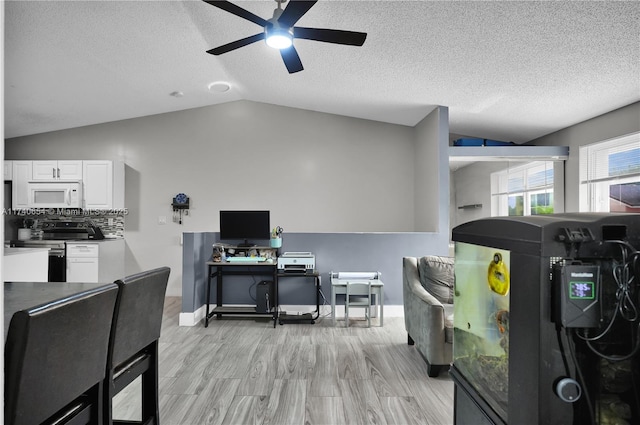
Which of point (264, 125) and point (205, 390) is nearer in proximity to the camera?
point (205, 390)

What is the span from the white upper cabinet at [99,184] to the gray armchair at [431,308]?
456 centimetres

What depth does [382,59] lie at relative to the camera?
3.72 meters

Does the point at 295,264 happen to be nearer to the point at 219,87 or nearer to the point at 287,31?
the point at 287,31

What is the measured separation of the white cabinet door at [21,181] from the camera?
5.58m

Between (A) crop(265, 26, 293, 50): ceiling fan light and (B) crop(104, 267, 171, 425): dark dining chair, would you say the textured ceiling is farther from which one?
(B) crop(104, 267, 171, 425): dark dining chair

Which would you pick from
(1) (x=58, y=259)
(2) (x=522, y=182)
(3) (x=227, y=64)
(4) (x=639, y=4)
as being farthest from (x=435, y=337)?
(1) (x=58, y=259)

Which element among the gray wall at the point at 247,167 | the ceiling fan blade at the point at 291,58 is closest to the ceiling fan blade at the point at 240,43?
the ceiling fan blade at the point at 291,58

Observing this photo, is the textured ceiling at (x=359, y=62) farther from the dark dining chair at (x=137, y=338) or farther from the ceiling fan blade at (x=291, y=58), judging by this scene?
the dark dining chair at (x=137, y=338)

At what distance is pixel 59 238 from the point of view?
565cm

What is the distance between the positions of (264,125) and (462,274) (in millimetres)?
5101

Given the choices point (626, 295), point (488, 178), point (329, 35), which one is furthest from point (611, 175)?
point (626, 295)

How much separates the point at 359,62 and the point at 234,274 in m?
2.84

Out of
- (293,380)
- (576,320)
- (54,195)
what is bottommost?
(293,380)

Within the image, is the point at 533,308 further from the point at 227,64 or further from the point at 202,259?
the point at 227,64
